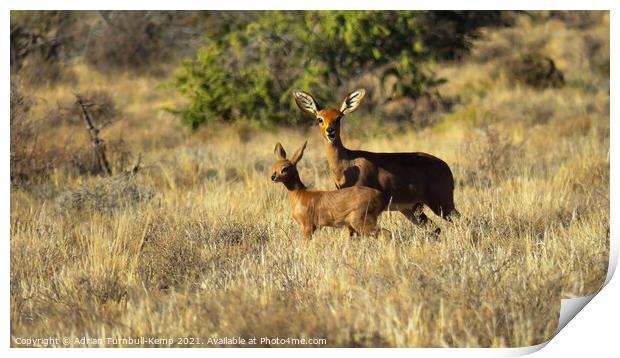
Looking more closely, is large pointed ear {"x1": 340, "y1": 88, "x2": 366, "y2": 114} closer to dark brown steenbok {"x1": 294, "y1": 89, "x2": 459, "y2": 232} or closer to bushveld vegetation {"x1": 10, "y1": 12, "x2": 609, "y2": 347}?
dark brown steenbok {"x1": 294, "y1": 89, "x2": 459, "y2": 232}

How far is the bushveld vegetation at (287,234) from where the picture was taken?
18.5 feet

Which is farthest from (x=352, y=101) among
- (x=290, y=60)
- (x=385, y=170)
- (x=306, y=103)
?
(x=290, y=60)

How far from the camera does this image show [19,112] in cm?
1121

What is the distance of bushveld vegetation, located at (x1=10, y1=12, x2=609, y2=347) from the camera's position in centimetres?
565

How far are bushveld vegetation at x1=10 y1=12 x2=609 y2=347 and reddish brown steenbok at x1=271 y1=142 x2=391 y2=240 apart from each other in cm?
15

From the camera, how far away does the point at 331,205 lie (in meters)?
6.90

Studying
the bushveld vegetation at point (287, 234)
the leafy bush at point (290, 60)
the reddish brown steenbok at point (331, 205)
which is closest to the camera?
the bushveld vegetation at point (287, 234)

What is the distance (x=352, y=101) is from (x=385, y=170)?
68 cm

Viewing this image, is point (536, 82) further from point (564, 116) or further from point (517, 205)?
point (517, 205)

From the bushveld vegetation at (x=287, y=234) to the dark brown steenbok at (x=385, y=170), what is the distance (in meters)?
0.34

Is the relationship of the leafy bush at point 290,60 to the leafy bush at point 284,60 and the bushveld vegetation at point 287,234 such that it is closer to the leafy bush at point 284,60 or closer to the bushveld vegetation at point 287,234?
the leafy bush at point 284,60

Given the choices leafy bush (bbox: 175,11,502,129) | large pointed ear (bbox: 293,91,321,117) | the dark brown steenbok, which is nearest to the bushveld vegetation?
leafy bush (bbox: 175,11,502,129)

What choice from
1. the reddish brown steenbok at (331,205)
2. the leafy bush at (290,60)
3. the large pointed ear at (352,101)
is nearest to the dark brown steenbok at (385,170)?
the large pointed ear at (352,101)
